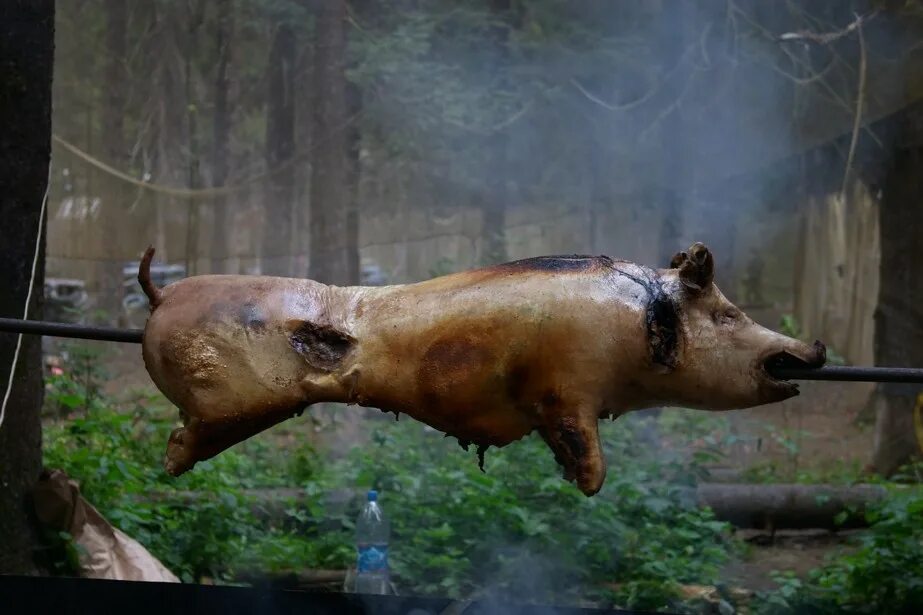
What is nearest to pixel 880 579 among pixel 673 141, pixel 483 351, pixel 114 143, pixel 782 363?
pixel 782 363

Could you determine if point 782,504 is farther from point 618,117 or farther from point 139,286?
point 139,286

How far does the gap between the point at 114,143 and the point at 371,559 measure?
14522 mm

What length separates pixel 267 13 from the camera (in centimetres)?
1341

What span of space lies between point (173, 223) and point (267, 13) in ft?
24.2

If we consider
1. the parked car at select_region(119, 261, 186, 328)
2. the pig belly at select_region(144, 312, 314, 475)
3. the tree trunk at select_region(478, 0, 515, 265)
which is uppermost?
the tree trunk at select_region(478, 0, 515, 265)

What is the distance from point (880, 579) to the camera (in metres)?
4.81

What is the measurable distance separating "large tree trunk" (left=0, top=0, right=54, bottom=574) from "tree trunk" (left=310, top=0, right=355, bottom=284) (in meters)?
6.47

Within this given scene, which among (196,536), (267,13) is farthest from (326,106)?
(196,536)

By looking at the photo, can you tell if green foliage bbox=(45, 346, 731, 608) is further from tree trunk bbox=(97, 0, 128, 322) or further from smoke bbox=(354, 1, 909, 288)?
tree trunk bbox=(97, 0, 128, 322)

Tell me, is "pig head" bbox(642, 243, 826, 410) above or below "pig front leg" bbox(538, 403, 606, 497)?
above

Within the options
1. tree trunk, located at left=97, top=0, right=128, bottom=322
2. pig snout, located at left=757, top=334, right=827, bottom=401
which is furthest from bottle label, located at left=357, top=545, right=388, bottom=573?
tree trunk, located at left=97, top=0, right=128, bottom=322

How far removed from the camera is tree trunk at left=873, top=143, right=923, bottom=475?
27.1 feet

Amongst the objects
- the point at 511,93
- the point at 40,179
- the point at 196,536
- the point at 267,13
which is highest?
the point at 267,13

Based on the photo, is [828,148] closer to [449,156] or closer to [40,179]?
[449,156]
